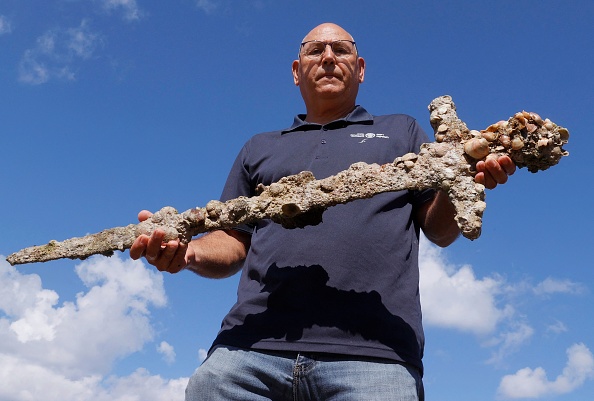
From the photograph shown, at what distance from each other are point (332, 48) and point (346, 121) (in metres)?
0.62

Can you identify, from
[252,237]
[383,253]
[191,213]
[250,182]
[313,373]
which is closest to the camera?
[313,373]

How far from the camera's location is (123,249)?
3.58m

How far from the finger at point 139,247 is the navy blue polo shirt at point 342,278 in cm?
64

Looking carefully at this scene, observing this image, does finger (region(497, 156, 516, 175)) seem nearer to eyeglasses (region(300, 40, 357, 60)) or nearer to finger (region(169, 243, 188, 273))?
eyeglasses (region(300, 40, 357, 60))

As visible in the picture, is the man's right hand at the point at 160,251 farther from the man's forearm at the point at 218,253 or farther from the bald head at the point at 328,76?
the bald head at the point at 328,76

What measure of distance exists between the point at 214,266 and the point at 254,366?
35.9 inches

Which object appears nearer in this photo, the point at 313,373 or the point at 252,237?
the point at 313,373

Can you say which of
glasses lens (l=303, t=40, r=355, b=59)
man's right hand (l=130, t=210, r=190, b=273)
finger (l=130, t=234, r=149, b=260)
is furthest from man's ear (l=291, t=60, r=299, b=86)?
finger (l=130, t=234, r=149, b=260)

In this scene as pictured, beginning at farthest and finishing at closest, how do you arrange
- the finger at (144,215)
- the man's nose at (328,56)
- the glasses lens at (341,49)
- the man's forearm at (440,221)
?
the glasses lens at (341,49) → the man's nose at (328,56) → the finger at (144,215) → the man's forearm at (440,221)

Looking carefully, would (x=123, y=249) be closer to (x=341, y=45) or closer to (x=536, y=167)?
(x=341, y=45)

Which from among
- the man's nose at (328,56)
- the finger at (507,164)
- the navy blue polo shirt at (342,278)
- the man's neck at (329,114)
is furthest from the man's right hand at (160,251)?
the finger at (507,164)

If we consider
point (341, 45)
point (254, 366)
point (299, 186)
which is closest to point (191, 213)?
point (299, 186)

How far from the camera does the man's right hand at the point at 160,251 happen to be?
11.4 ft

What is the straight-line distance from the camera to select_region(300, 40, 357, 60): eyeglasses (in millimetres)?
4289
